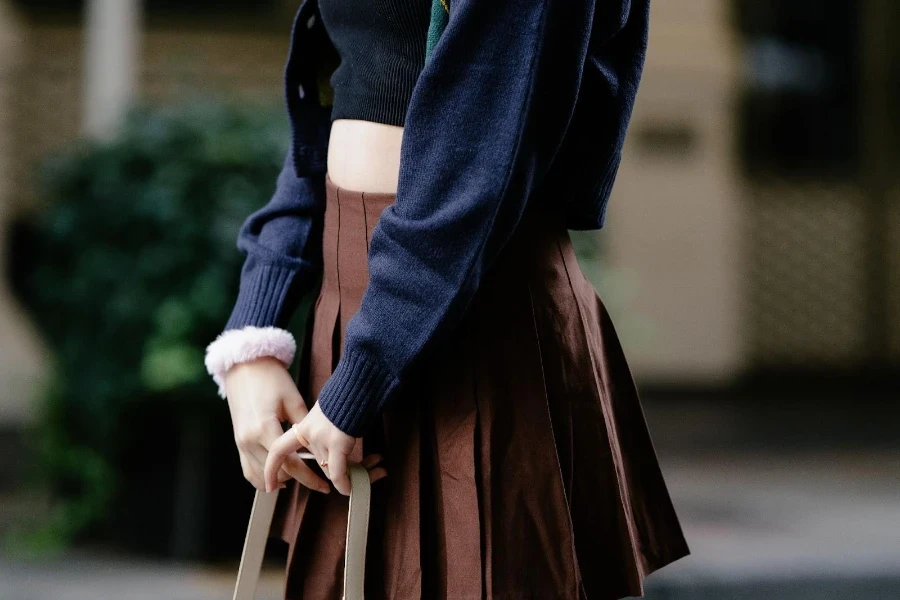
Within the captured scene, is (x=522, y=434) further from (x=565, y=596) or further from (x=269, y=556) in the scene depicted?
(x=269, y=556)

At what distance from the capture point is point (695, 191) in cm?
813

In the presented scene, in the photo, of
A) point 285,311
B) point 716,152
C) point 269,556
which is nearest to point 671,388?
point 716,152

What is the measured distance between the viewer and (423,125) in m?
1.17

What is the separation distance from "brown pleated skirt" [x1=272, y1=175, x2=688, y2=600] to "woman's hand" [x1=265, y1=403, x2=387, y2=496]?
0.08 m

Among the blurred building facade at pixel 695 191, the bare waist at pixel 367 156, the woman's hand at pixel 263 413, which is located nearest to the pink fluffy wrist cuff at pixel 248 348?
the woman's hand at pixel 263 413

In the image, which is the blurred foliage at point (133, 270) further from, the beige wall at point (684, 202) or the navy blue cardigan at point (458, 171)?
the beige wall at point (684, 202)

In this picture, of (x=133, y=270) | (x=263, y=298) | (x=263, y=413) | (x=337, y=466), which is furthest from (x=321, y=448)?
(x=133, y=270)

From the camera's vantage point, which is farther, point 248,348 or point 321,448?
point 248,348

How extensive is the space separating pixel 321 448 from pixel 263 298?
0.34 meters

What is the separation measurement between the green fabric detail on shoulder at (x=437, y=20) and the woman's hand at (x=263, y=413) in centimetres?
47

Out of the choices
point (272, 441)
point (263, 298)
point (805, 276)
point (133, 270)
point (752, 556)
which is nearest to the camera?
point (272, 441)

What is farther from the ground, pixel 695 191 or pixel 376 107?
pixel 695 191

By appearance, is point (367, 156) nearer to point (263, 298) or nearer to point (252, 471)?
point (263, 298)

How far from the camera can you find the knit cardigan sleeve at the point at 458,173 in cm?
113
